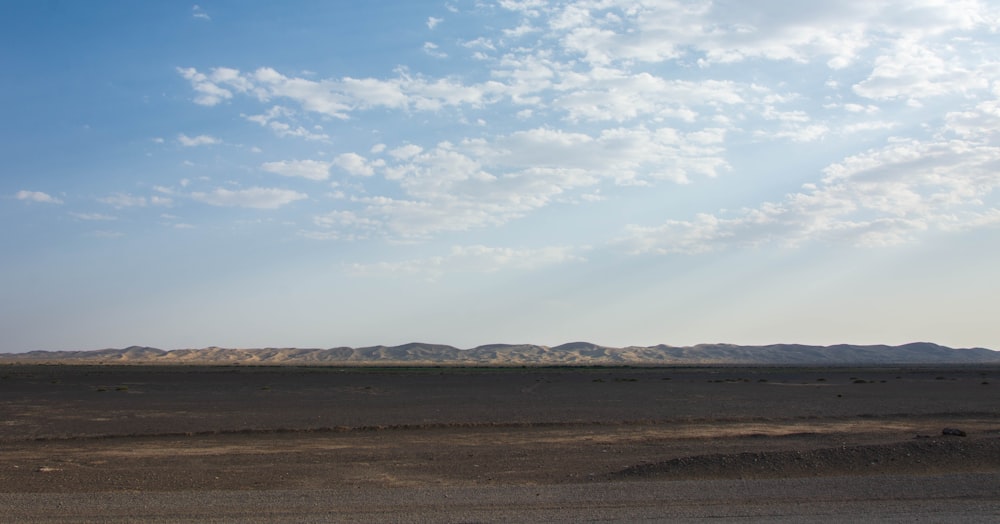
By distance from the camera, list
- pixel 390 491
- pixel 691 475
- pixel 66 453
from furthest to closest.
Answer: pixel 66 453, pixel 691 475, pixel 390 491

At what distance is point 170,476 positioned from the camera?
1566 cm

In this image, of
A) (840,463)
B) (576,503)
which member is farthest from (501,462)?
(840,463)

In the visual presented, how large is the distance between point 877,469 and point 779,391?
113ft

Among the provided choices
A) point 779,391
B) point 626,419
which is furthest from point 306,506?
point 779,391

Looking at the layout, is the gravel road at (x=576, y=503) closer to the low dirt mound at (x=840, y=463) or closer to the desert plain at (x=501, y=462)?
the desert plain at (x=501, y=462)

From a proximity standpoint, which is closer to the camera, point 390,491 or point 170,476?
point 390,491

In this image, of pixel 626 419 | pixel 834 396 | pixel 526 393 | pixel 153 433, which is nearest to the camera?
pixel 153 433

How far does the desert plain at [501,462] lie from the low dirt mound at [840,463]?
0.06 metres

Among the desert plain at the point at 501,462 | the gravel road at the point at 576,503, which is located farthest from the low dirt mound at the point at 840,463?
the gravel road at the point at 576,503

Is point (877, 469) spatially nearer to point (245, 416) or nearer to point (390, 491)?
point (390, 491)

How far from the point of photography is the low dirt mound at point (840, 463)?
1484 cm

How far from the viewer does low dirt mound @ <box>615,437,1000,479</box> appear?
48.7ft

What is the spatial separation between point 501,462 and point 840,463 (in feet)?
22.1

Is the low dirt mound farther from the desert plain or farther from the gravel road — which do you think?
the gravel road
